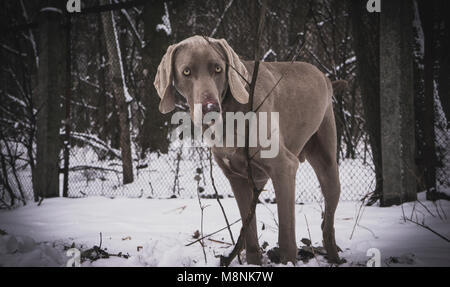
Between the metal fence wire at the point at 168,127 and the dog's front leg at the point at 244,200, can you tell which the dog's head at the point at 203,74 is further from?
the metal fence wire at the point at 168,127

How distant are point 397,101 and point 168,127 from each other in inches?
196

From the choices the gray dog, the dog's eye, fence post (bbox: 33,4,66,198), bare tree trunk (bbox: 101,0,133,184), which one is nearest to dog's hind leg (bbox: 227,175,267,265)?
the gray dog

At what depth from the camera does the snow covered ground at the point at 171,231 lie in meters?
1.80

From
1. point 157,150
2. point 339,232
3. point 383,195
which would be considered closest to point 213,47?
point 339,232

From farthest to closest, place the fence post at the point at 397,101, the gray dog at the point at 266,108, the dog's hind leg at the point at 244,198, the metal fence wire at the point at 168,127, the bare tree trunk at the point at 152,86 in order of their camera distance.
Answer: the bare tree trunk at the point at 152,86 → the metal fence wire at the point at 168,127 → the fence post at the point at 397,101 → the dog's hind leg at the point at 244,198 → the gray dog at the point at 266,108

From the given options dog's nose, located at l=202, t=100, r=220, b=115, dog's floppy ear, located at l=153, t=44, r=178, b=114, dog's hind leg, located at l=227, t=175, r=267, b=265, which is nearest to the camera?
dog's nose, located at l=202, t=100, r=220, b=115

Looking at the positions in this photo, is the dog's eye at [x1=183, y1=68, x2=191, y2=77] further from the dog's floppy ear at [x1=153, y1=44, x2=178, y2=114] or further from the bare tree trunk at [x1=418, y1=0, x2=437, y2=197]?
the bare tree trunk at [x1=418, y1=0, x2=437, y2=197]

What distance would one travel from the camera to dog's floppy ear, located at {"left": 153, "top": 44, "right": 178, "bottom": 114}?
1801 millimetres

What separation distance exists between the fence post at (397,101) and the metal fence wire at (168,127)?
0.35 metres

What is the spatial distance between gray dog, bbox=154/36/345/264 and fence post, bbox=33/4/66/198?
3167 millimetres

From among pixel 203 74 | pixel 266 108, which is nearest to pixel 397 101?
pixel 266 108

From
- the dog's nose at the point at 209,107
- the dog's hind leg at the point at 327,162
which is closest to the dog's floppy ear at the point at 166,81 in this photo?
the dog's nose at the point at 209,107

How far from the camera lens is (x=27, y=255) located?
5.22 feet

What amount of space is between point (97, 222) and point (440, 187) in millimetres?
3570
